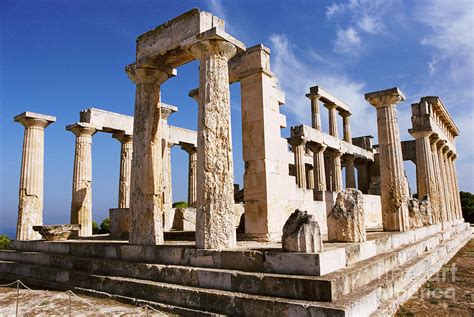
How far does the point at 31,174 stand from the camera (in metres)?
16.2

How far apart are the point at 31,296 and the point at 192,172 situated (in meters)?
14.5

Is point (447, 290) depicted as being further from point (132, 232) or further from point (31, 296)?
point (31, 296)

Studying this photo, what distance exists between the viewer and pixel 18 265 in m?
11.4

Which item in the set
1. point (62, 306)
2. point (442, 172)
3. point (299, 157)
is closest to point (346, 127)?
point (299, 157)

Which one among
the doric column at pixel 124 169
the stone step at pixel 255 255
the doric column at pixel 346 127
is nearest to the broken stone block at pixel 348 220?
the stone step at pixel 255 255

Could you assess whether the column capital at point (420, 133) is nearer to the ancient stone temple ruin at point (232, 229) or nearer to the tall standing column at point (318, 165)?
the ancient stone temple ruin at point (232, 229)

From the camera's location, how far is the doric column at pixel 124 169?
Answer: 57.7 feet

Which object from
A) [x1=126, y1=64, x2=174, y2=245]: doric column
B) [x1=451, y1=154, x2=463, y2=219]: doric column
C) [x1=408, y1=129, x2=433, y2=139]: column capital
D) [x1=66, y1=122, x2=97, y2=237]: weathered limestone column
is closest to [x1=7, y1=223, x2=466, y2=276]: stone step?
[x1=126, y1=64, x2=174, y2=245]: doric column

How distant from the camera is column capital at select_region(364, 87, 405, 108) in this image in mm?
12664

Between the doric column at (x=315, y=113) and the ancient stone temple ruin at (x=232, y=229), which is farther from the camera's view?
the doric column at (x=315, y=113)

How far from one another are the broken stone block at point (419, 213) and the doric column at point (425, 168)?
3.36 m

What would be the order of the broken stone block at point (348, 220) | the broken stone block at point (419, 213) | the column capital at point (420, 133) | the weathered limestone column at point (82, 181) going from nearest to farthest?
1. the broken stone block at point (348, 220)
2. the broken stone block at point (419, 213)
3. the weathered limestone column at point (82, 181)
4. the column capital at point (420, 133)

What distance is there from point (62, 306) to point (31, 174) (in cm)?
1079

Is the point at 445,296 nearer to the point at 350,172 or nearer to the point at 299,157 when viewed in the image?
the point at 299,157
